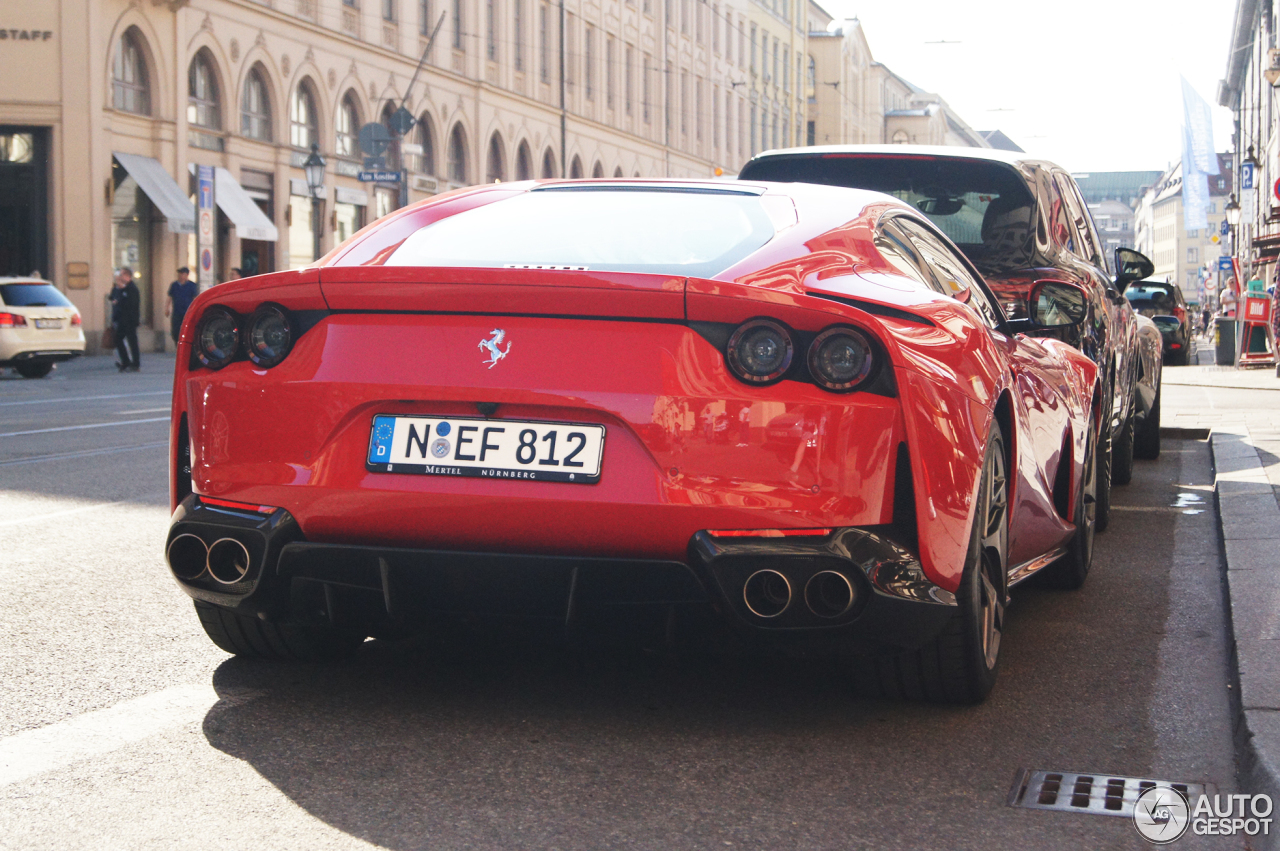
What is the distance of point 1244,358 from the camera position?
2616cm

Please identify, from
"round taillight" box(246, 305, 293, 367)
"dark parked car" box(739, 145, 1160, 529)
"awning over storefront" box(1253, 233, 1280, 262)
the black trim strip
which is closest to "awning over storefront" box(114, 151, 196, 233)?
"awning over storefront" box(1253, 233, 1280, 262)

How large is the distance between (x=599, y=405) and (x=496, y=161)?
146 ft

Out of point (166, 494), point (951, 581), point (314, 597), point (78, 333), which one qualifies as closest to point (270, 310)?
point (314, 597)

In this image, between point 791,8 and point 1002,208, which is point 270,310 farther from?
point 791,8

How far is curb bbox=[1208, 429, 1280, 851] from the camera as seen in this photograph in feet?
11.0

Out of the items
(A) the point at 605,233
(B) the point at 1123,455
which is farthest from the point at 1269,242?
(A) the point at 605,233

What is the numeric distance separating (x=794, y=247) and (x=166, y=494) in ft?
18.0

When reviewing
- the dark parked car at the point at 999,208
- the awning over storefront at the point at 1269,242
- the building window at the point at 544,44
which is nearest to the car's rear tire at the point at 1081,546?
the dark parked car at the point at 999,208

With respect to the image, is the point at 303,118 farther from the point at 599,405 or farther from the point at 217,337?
the point at 599,405

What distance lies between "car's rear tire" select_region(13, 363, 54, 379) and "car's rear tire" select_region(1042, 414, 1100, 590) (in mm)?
19952

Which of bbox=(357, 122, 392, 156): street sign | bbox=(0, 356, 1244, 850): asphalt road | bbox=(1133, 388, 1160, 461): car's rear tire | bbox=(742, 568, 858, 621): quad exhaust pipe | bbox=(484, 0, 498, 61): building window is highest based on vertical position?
bbox=(484, 0, 498, 61): building window

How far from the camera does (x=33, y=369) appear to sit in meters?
23.1

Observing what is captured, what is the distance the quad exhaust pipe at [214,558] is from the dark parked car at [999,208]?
414 centimetres

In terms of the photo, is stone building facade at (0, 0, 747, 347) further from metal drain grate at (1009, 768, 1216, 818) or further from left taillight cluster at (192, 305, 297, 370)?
metal drain grate at (1009, 768, 1216, 818)
